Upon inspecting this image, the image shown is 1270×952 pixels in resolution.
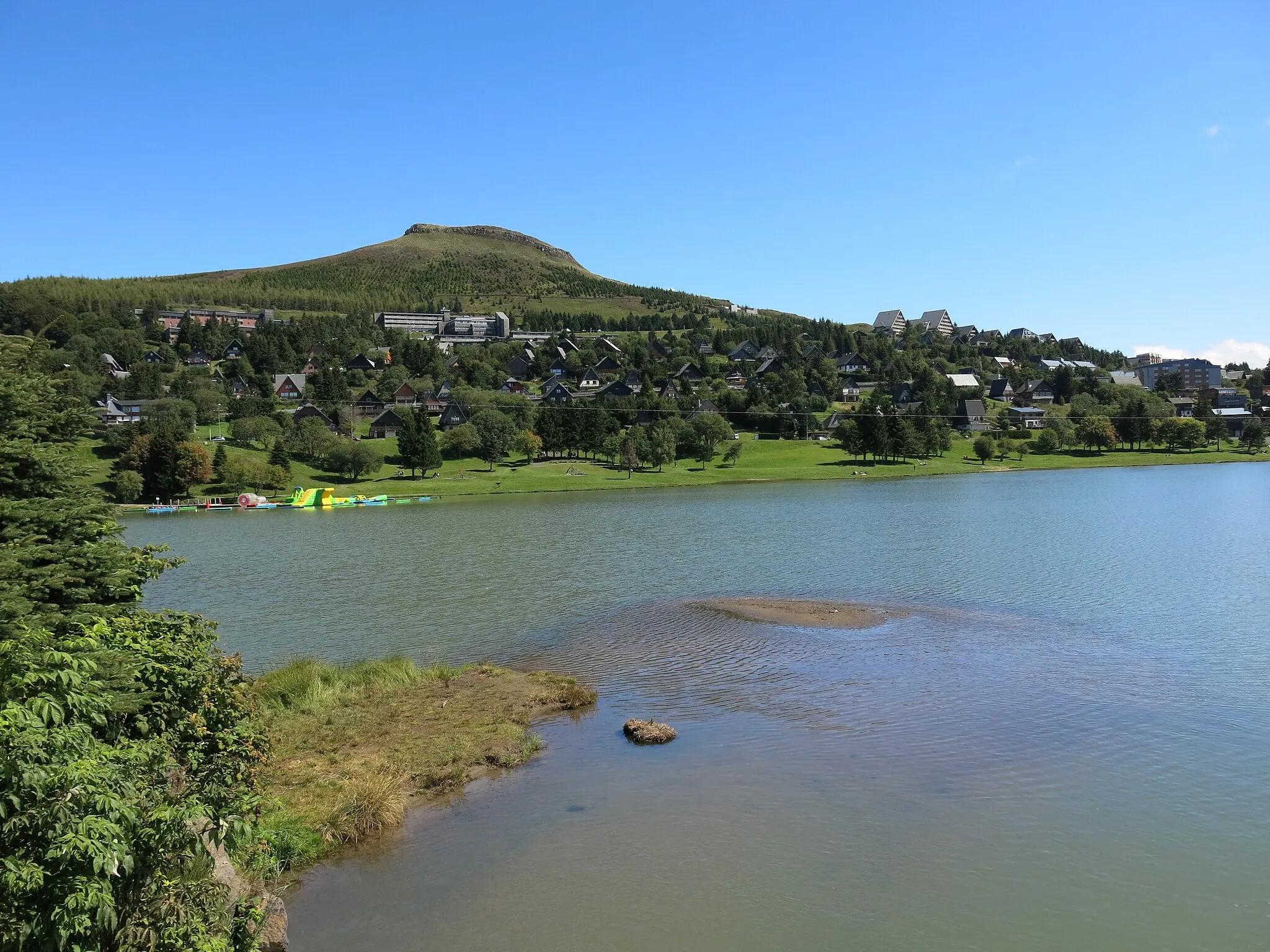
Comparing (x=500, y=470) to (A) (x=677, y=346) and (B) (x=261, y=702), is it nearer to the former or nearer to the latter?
(B) (x=261, y=702)

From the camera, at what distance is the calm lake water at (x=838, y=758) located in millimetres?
11195

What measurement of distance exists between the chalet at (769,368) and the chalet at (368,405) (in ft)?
223

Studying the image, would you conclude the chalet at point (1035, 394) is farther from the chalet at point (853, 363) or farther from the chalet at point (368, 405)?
the chalet at point (368, 405)

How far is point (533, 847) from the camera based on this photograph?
42.5 ft

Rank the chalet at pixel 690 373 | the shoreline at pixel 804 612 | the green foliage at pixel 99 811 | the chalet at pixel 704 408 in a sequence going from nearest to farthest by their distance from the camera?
the green foliage at pixel 99 811, the shoreline at pixel 804 612, the chalet at pixel 704 408, the chalet at pixel 690 373

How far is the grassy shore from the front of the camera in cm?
1323

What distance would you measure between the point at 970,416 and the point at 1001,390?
1335 inches

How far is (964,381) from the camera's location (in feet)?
541

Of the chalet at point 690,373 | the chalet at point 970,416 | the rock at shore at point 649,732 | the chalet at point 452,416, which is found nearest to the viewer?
Answer: the rock at shore at point 649,732

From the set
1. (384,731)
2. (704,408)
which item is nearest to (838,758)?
(384,731)

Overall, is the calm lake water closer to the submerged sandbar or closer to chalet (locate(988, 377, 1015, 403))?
the submerged sandbar

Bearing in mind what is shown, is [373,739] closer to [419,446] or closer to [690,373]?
[419,446]

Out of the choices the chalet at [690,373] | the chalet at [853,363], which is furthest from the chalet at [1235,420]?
the chalet at [690,373]

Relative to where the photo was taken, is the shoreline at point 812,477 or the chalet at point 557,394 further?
the chalet at point 557,394
